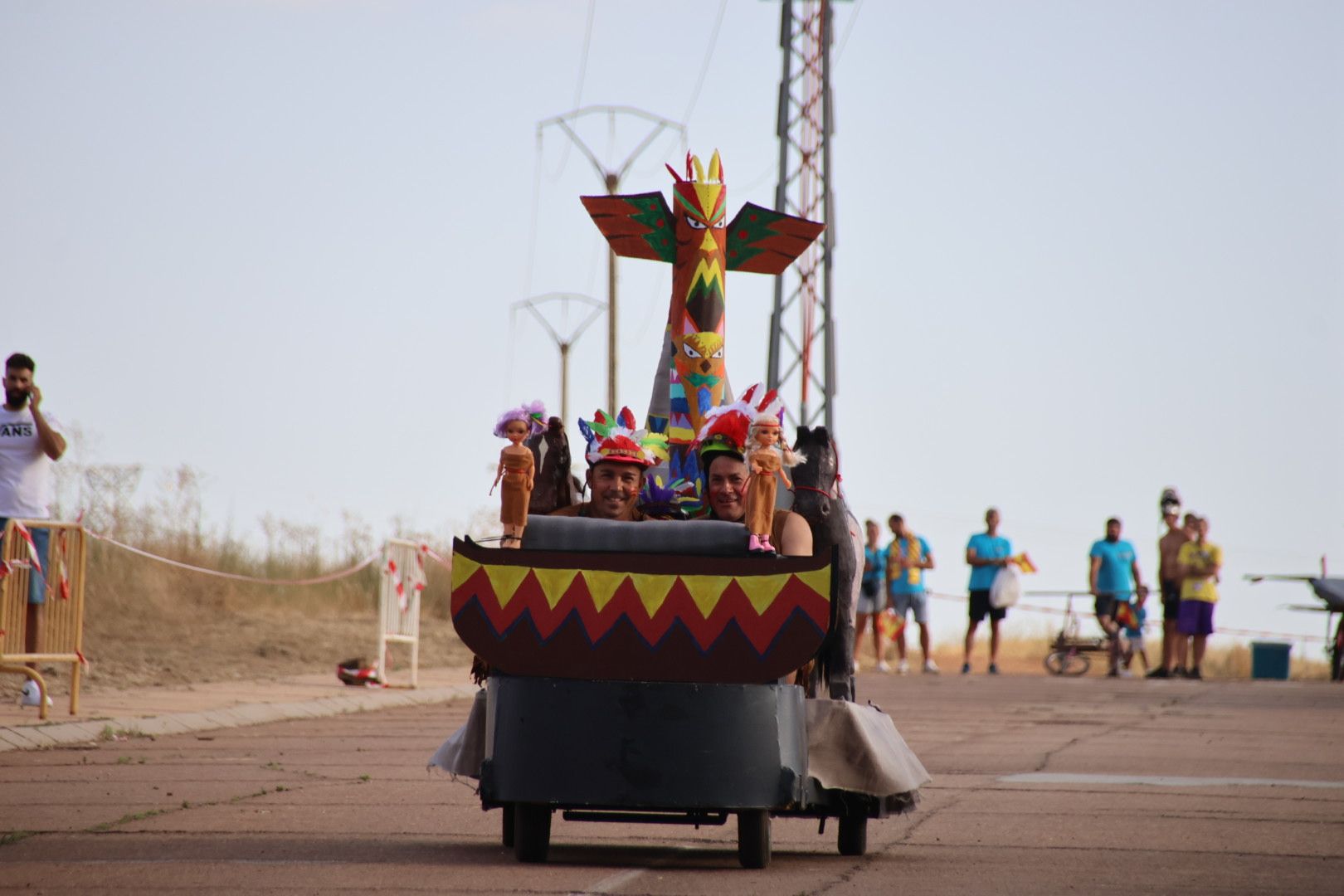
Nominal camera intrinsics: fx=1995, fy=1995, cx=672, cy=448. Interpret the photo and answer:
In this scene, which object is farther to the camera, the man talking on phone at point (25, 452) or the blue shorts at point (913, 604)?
the blue shorts at point (913, 604)

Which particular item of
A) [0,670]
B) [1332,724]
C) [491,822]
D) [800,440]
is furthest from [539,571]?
[1332,724]

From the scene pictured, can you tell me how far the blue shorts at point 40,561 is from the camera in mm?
13680

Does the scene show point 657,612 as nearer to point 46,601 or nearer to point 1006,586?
point 46,601

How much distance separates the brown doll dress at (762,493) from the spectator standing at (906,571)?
1879 centimetres

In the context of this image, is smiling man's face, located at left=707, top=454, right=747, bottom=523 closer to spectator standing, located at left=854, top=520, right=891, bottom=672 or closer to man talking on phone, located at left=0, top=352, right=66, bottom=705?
man talking on phone, located at left=0, top=352, right=66, bottom=705

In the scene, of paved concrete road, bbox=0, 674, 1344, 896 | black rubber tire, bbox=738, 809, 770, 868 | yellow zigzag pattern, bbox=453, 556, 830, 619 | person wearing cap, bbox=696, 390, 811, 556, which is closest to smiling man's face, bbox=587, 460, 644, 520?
person wearing cap, bbox=696, 390, 811, 556

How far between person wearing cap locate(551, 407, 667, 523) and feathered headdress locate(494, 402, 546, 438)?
0.36m

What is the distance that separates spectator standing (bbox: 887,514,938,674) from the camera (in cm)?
2655

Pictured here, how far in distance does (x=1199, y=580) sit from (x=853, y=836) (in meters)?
17.7

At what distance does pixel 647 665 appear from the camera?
7691 millimetres

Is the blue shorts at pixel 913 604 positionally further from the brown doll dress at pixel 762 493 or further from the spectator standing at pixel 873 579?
the brown doll dress at pixel 762 493

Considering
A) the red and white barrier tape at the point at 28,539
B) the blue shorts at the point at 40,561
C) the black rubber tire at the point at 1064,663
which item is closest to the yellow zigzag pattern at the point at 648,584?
the red and white barrier tape at the point at 28,539

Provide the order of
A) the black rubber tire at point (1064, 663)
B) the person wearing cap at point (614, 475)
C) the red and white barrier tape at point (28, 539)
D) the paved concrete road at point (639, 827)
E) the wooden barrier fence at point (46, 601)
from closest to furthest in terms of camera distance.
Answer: the paved concrete road at point (639, 827)
the person wearing cap at point (614, 475)
the wooden barrier fence at point (46, 601)
the red and white barrier tape at point (28, 539)
the black rubber tire at point (1064, 663)

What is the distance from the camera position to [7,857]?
7762 mm
